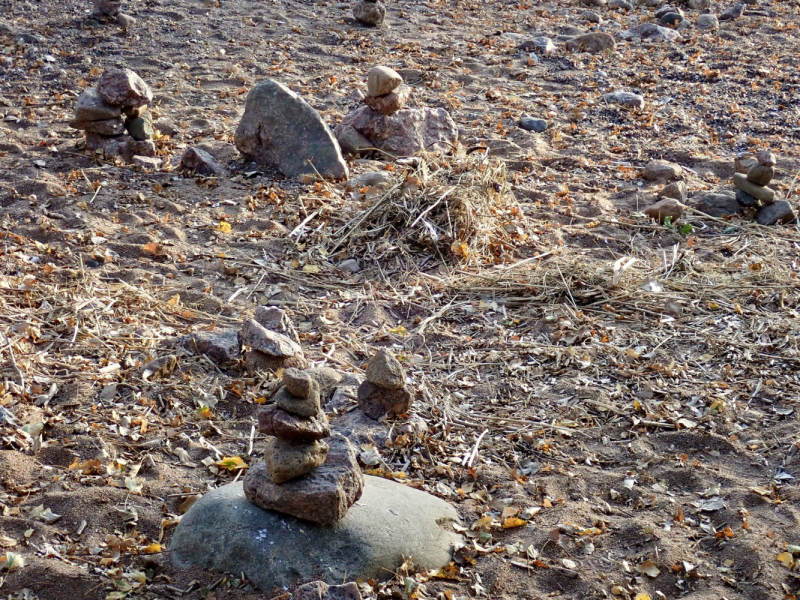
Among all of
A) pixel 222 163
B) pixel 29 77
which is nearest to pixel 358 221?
pixel 222 163

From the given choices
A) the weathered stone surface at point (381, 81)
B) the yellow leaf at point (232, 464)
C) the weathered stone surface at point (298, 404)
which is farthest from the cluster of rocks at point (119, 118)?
the weathered stone surface at point (298, 404)

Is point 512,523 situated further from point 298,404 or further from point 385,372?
point 298,404

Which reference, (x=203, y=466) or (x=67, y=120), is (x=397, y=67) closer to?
(x=67, y=120)

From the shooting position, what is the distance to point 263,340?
11.9ft

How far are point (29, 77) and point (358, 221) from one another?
383cm

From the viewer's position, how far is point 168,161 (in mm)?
6031

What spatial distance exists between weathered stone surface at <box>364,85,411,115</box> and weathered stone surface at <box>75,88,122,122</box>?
1.84 m

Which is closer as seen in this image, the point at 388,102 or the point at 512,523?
the point at 512,523

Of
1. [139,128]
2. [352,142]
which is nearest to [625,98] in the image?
[352,142]

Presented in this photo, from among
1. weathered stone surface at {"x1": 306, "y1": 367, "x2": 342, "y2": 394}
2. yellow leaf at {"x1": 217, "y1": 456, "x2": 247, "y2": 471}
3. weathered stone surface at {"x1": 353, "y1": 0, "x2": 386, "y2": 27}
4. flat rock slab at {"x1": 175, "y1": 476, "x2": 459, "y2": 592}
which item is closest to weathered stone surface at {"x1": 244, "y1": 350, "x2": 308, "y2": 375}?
weathered stone surface at {"x1": 306, "y1": 367, "x2": 342, "y2": 394}

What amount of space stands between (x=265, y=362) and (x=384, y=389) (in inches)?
24.5

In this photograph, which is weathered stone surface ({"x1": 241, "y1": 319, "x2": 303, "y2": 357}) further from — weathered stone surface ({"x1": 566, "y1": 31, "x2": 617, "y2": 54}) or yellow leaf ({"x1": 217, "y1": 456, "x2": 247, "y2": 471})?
weathered stone surface ({"x1": 566, "y1": 31, "x2": 617, "y2": 54})

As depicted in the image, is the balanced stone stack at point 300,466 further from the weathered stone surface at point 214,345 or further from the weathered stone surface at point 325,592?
the weathered stone surface at point 214,345

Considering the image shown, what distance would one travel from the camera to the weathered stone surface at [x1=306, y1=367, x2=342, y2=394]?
139 inches
